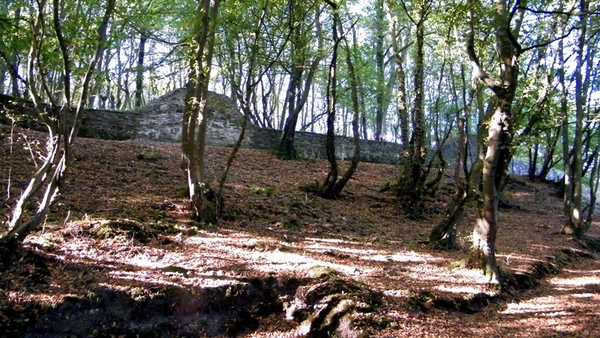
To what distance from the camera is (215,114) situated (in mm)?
14180

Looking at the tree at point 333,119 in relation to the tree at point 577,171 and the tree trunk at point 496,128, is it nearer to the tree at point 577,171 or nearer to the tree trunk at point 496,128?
the tree trunk at point 496,128

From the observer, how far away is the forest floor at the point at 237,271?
12.5ft

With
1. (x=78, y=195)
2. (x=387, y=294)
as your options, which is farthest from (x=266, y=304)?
(x=78, y=195)

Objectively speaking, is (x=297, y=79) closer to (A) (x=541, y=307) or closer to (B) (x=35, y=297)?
(A) (x=541, y=307)

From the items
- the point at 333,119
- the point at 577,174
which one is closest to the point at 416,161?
the point at 333,119

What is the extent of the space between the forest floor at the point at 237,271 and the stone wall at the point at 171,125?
3.47 meters

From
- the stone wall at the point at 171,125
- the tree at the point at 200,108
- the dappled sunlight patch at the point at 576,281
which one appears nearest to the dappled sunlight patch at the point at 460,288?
the dappled sunlight patch at the point at 576,281

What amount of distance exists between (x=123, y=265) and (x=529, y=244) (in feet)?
27.4

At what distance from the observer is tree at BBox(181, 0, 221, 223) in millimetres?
6430

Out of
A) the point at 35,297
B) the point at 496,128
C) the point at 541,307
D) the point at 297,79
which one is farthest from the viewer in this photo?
the point at 297,79

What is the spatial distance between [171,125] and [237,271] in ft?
32.3

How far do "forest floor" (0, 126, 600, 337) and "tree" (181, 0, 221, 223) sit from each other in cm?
34

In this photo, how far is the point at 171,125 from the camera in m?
13.5

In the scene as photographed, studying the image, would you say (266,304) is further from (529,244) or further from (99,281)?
(529,244)
